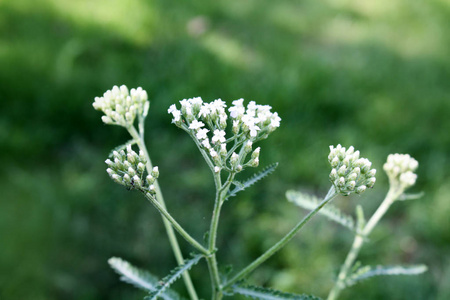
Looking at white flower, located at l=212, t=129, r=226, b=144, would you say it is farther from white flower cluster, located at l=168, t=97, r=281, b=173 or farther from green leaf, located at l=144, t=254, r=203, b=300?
green leaf, located at l=144, t=254, r=203, b=300

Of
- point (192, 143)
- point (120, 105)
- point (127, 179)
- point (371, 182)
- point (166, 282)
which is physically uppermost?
point (192, 143)

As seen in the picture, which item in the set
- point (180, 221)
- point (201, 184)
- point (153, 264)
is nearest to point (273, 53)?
point (201, 184)

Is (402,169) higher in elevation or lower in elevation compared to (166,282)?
higher

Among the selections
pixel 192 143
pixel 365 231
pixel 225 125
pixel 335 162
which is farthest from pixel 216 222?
pixel 192 143

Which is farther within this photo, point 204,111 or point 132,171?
point 204,111

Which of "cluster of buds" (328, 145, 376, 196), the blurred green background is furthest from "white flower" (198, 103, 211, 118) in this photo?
the blurred green background

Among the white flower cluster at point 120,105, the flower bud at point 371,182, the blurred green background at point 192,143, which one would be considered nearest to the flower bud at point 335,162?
the flower bud at point 371,182

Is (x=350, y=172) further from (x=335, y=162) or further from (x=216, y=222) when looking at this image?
(x=216, y=222)
